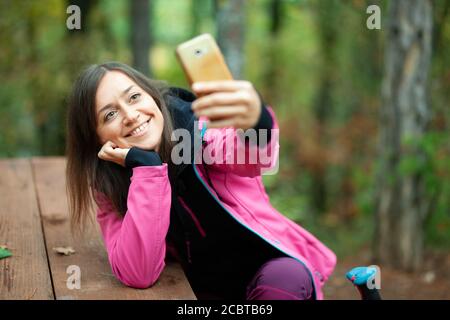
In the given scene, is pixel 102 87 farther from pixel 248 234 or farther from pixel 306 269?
pixel 306 269

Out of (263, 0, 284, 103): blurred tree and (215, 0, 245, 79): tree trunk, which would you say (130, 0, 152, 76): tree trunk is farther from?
(263, 0, 284, 103): blurred tree

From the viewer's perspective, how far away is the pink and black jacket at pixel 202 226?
2404 mm

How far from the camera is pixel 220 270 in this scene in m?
2.72

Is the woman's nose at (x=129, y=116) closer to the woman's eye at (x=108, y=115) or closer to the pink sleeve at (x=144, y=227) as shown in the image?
the woman's eye at (x=108, y=115)

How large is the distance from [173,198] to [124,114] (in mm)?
434

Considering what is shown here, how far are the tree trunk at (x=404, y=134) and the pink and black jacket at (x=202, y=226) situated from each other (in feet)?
10.5

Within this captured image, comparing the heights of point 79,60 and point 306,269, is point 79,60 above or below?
above

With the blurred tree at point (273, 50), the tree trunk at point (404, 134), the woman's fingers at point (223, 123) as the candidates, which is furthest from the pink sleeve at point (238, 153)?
the blurred tree at point (273, 50)

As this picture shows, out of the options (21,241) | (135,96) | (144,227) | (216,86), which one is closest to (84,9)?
(21,241)

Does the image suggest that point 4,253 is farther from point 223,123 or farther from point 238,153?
point 223,123

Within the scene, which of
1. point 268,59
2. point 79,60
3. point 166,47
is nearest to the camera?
point 79,60

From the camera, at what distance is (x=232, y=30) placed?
5.70 metres
